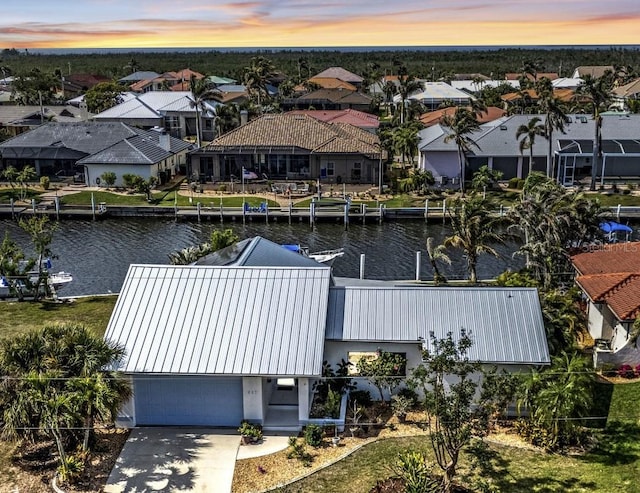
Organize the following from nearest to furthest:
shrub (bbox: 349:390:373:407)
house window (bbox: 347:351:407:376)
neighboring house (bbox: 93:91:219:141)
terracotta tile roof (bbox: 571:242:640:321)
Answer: shrub (bbox: 349:390:373:407) < house window (bbox: 347:351:407:376) < terracotta tile roof (bbox: 571:242:640:321) < neighboring house (bbox: 93:91:219:141)

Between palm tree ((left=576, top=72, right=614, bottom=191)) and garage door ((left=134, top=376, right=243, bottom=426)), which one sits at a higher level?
palm tree ((left=576, top=72, right=614, bottom=191))

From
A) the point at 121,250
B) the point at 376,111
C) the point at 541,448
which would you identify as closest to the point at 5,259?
the point at 121,250

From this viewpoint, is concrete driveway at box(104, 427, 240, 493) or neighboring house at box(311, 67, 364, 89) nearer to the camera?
concrete driveway at box(104, 427, 240, 493)

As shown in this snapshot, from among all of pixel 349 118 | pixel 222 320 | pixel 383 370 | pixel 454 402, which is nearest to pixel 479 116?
pixel 349 118

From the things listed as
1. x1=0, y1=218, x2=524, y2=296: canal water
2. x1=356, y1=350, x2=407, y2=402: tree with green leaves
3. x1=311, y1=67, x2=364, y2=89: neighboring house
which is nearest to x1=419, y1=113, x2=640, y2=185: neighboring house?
x1=0, y1=218, x2=524, y2=296: canal water

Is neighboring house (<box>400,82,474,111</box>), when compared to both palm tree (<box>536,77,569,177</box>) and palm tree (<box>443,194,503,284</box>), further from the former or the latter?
palm tree (<box>443,194,503,284</box>)

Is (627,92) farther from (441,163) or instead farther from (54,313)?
(54,313)

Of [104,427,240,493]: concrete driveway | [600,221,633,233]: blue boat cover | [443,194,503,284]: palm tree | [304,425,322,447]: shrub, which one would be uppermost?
[443,194,503,284]: palm tree
